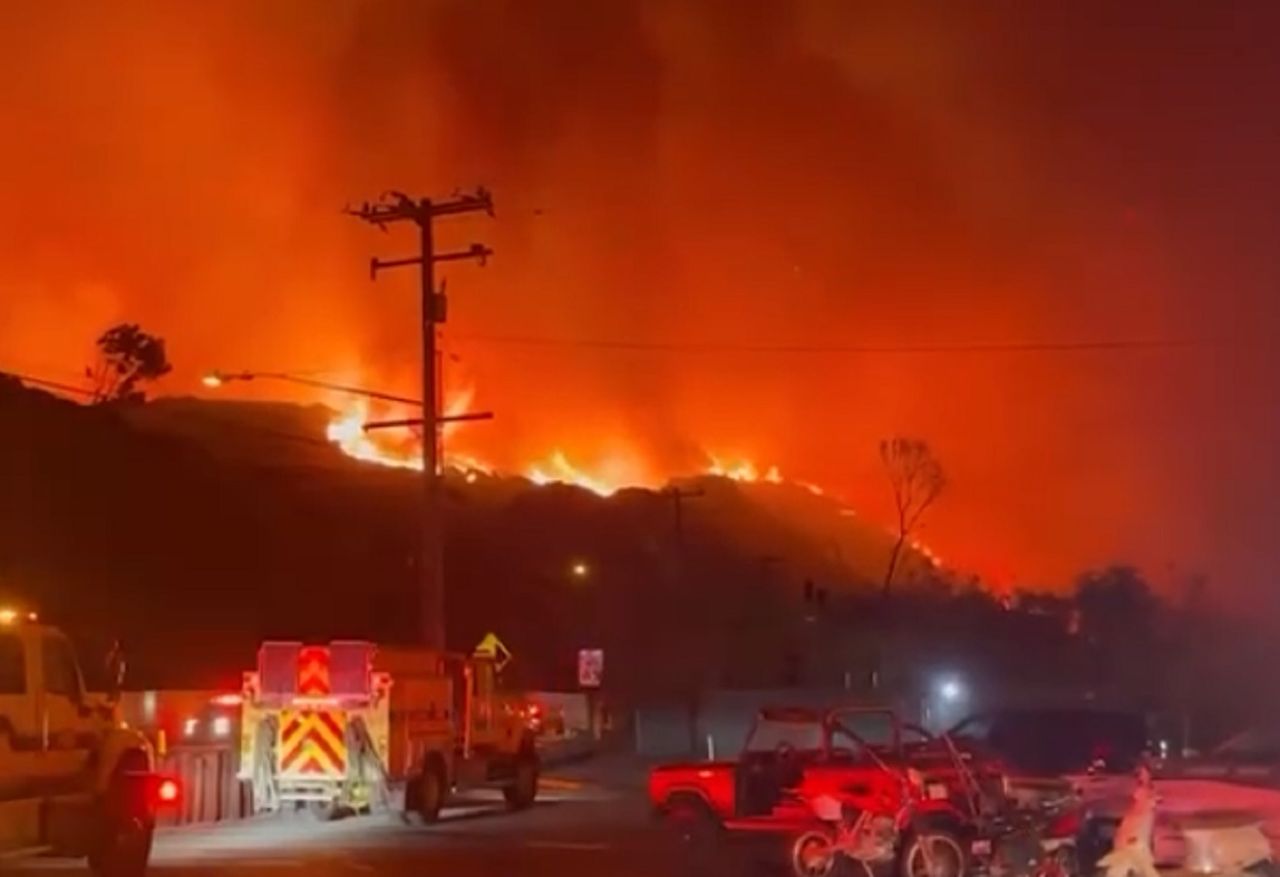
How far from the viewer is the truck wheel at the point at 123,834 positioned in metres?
17.4

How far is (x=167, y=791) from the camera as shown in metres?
18.3

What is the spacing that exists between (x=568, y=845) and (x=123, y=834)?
6.64 metres

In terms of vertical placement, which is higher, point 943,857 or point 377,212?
point 377,212

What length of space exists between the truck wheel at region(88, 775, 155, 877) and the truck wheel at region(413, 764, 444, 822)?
9.64m

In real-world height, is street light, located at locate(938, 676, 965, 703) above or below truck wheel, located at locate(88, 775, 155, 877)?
above

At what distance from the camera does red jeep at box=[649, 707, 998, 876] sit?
16.8 metres

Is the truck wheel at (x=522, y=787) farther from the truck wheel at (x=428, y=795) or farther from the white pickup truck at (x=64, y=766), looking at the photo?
the white pickup truck at (x=64, y=766)

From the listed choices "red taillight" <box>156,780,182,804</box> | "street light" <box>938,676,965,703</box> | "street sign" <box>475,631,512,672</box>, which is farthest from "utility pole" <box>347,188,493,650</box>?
"street light" <box>938,676,965,703</box>

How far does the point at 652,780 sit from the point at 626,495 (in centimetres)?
12855

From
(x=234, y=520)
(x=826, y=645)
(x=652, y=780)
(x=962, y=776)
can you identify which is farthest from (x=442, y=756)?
(x=826, y=645)

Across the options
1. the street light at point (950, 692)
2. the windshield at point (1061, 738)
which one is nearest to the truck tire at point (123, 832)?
the windshield at point (1061, 738)

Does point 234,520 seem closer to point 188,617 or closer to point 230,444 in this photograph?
point 188,617

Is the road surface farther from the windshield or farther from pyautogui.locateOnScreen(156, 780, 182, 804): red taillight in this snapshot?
the windshield

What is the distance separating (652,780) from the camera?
19.7m
